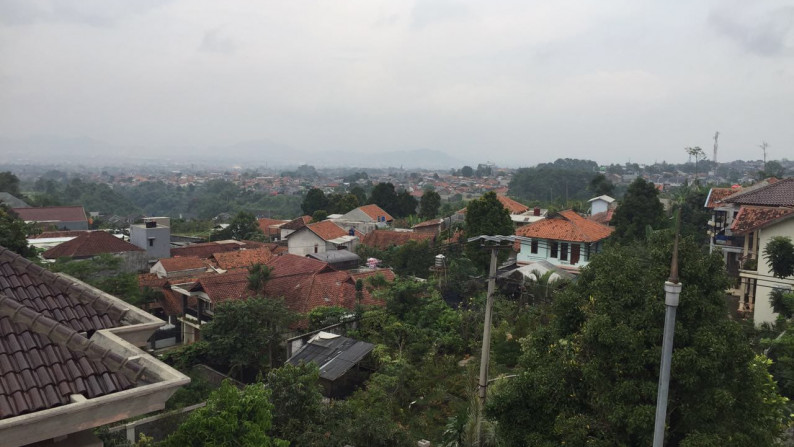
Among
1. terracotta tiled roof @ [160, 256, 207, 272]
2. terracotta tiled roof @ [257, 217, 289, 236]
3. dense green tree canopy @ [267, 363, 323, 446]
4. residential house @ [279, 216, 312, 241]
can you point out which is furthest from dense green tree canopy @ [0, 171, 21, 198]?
dense green tree canopy @ [267, 363, 323, 446]

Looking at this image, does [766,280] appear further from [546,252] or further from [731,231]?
[546,252]

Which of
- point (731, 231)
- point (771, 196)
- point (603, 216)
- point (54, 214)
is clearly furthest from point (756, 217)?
point (54, 214)

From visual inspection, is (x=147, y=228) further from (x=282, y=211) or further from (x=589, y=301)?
(x=282, y=211)

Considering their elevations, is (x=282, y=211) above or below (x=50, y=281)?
below

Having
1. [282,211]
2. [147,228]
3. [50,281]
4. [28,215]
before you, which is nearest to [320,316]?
[50,281]

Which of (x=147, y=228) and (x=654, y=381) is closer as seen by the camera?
(x=654, y=381)

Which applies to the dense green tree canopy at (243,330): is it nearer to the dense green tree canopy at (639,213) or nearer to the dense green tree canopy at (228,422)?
the dense green tree canopy at (228,422)

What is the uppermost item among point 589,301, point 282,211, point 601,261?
point 601,261

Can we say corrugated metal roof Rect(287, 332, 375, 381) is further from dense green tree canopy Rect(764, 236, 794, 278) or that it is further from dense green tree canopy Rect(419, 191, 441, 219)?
A: dense green tree canopy Rect(419, 191, 441, 219)
